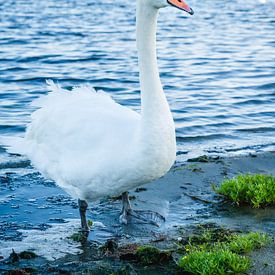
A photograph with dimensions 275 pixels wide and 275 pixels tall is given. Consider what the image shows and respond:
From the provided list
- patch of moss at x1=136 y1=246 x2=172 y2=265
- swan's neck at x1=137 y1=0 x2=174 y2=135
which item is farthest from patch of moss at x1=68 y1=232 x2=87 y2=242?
swan's neck at x1=137 y1=0 x2=174 y2=135

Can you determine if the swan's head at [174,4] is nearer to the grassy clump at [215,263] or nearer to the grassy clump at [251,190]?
the grassy clump at [215,263]

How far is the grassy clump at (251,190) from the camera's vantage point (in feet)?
23.0

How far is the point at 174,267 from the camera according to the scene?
5516 millimetres

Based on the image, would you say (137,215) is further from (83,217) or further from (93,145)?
(93,145)

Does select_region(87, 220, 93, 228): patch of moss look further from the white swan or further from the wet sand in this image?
the white swan

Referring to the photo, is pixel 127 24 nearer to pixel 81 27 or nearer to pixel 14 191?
pixel 81 27

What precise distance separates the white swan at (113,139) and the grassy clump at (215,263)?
2.97ft

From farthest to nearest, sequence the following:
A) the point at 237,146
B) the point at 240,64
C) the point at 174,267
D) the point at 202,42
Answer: the point at 202,42, the point at 240,64, the point at 237,146, the point at 174,267

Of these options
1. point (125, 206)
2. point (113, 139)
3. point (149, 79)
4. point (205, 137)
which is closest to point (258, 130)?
point (205, 137)

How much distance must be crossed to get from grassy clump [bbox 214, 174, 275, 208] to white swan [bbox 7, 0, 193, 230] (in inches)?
39.8

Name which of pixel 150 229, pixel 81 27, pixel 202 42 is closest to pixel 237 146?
pixel 150 229

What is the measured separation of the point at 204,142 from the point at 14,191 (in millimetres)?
3781

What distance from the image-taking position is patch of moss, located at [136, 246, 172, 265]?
18.3ft

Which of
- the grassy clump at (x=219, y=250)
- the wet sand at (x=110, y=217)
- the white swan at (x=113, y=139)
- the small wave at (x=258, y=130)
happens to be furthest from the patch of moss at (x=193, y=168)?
the small wave at (x=258, y=130)
